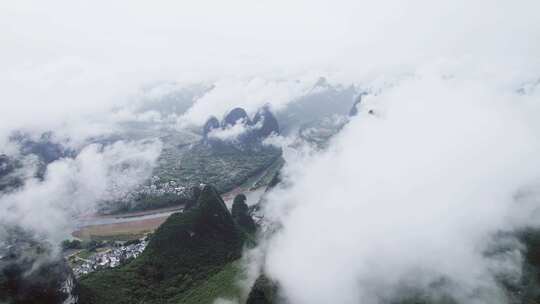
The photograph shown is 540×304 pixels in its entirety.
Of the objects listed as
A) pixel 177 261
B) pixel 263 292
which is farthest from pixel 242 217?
pixel 263 292

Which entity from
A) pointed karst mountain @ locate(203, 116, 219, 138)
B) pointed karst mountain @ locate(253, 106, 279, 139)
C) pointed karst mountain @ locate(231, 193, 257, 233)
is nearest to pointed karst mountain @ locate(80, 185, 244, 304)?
pointed karst mountain @ locate(231, 193, 257, 233)

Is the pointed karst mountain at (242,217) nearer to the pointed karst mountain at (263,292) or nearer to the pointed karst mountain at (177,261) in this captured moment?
the pointed karst mountain at (177,261)

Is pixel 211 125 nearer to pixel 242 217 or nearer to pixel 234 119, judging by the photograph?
pixel 234 119

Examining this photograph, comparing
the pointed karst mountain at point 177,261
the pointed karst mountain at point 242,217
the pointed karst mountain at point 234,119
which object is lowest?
the pointed karst mountain at point 234,119

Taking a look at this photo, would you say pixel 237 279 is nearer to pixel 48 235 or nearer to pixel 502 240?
pixel 502 240

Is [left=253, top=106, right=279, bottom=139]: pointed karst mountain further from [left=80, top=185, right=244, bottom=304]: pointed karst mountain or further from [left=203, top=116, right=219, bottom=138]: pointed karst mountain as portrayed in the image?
[left=80, top=185, right=244, bottom=304]: pointed karst mountain

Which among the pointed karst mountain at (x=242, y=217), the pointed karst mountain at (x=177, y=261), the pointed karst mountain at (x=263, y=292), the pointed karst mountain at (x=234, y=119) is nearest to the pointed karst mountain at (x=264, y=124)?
the pointed karst mountain at (x=234, y=119)
